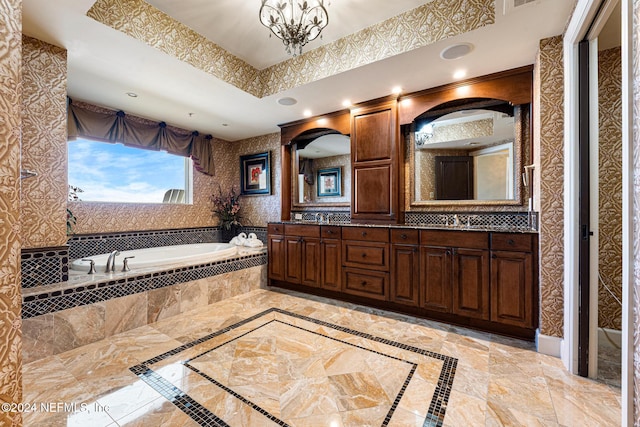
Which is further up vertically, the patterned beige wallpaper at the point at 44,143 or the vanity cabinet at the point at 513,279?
the patterned beige wallpaper at the point at 44,143

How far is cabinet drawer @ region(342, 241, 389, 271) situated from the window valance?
2.77m

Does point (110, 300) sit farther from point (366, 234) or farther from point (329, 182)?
point (329, 182)

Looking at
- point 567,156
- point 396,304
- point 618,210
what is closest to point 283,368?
point 396,304

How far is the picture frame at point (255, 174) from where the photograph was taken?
173 inches

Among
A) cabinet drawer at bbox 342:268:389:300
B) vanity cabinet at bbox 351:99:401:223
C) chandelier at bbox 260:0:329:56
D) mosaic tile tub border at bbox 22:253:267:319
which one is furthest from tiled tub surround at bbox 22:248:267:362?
chandelier at bbox 260:0:329:56

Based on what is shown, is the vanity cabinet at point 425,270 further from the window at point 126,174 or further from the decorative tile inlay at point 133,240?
the window at point 126,174

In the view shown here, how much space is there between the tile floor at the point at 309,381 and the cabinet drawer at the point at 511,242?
0.73m

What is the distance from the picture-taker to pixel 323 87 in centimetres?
278

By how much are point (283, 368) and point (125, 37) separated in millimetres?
2577

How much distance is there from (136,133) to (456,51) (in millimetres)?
3759

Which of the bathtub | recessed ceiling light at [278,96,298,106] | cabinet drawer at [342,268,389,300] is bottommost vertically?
cabinet drawer at [342,268,389,300]

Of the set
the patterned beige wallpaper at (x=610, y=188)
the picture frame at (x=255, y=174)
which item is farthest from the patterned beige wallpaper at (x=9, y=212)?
the picture frame at (x=255, y=174)

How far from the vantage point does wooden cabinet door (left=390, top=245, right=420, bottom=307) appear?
255cm

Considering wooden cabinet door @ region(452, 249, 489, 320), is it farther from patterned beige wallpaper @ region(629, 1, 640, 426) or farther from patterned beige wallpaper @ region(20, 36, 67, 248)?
patterned beige wallpaper @ region(20, 36, 67, 248)
